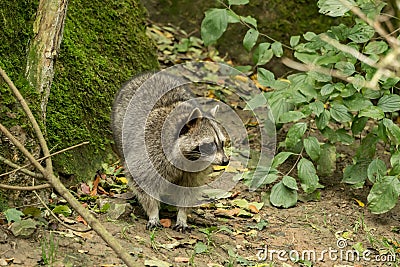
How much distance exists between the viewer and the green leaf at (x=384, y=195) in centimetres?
541

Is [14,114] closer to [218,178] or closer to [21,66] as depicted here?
[21,66]

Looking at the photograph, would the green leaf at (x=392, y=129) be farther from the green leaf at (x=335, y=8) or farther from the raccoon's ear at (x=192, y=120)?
the raccoon's ear at (x=192, y=120)

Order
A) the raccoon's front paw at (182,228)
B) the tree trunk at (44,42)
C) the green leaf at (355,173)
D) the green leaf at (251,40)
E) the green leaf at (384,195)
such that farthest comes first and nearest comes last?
the green leaf at (251,40) < the green leaf at (355,173) < the green leaf at (384,195) < the raccoon's front paw at (182,228) < the tree trunk at (44,42)

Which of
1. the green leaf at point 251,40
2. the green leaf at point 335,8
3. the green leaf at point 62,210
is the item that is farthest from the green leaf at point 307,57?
the green leaf at point 62,210

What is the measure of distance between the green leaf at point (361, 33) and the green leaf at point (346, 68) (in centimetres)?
22

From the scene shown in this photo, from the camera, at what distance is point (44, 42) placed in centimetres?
483

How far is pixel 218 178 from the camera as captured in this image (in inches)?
248

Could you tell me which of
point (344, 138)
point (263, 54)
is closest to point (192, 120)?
point (263, 54)

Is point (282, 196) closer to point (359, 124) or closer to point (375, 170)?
point (375, 170)

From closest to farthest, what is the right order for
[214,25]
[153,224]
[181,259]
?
[181,259]
[153,224]
[214,25]

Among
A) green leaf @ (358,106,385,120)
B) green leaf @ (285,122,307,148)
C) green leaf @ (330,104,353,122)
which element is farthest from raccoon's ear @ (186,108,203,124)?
green leaf @ (358,106,385,120)

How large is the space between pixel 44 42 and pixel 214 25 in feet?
5.80

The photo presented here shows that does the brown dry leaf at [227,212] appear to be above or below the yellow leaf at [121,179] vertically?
below

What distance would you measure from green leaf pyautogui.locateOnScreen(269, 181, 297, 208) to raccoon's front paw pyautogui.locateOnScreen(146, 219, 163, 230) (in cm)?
116
